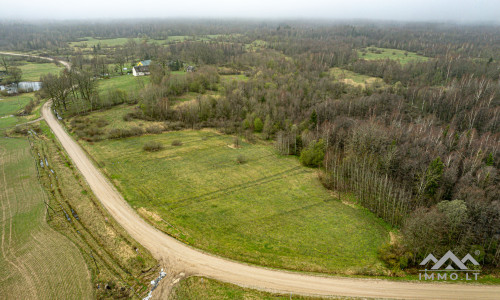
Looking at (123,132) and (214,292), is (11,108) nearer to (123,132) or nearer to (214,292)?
(123,132)

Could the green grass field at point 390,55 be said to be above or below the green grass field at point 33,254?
above

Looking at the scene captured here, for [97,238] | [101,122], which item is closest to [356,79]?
[101,122]

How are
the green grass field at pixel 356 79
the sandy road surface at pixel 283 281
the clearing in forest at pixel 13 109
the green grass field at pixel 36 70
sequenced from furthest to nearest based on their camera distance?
the green grass field at pixel 36 70
the green grass field at pixel 356 79
the clearing in forest at pixel 13 109
the sandy road surface at pixel 283 281

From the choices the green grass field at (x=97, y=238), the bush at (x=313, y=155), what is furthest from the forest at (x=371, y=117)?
the green grass field at (x=97, y=238)

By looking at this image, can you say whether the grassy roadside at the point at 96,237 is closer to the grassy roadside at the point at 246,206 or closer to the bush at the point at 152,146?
the grassy roadside at the point at 246,206

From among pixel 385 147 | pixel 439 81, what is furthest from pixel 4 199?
pixel 439 81

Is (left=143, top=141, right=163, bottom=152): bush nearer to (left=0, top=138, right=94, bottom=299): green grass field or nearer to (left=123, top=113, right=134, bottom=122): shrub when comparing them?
(left=123, top=113, right=134, bottom=122): shrub

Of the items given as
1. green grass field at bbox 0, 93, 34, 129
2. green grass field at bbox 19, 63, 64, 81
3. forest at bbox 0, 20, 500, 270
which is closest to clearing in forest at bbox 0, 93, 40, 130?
green grass field at bbox 0, 93, 34, 129

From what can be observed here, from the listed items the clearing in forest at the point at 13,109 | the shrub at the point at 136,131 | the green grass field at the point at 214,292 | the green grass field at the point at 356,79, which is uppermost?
the green grass field at the point at 356,79
